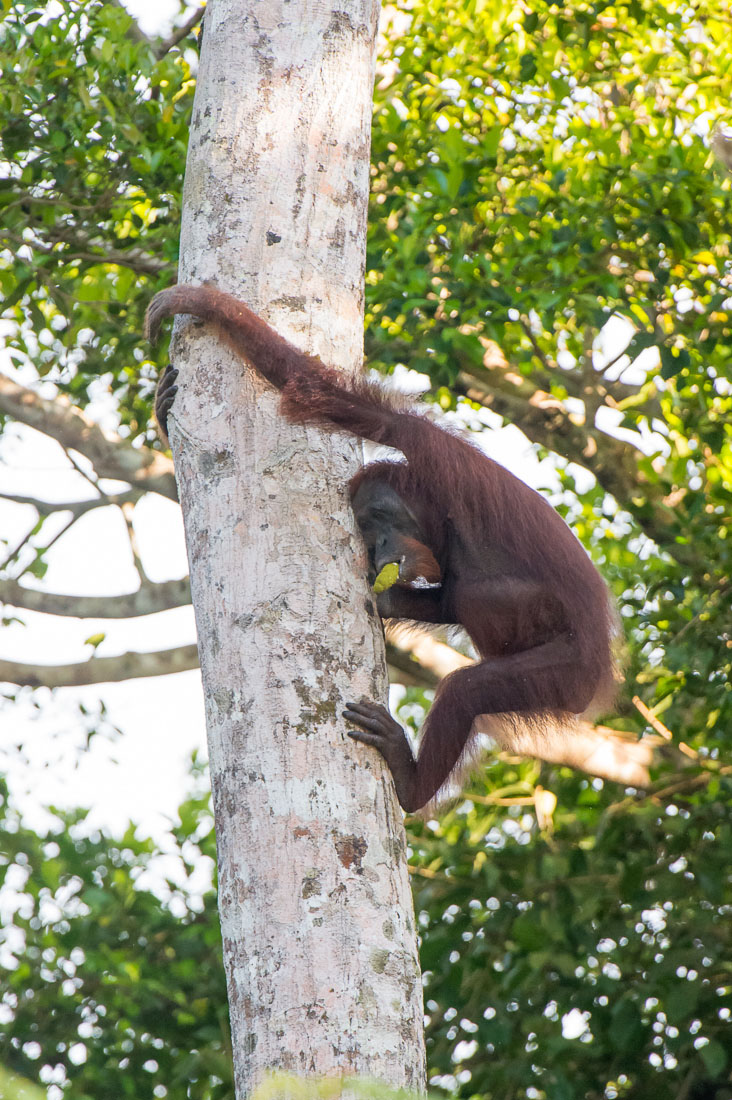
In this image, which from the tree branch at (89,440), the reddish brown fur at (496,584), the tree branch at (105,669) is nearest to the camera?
the reddish brown fur at (496,584)

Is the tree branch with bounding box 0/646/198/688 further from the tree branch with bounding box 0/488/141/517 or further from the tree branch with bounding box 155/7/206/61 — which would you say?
the tree branch with bounding box 155/7/206/61

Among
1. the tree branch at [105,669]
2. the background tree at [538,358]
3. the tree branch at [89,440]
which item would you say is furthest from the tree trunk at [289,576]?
the tree branch at [105,669]

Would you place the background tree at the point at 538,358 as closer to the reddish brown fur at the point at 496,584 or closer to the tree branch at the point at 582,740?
the tree branch at the point at 582,740

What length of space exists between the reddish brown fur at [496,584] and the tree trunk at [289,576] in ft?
1.48

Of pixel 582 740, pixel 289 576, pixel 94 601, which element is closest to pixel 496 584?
pixel 289 576

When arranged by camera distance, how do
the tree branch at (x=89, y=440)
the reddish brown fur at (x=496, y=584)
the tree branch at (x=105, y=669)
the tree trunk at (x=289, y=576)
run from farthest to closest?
the tree branch at (x=89, y=440), the tree branch at (x=105, y=669), the reddish brown fur at (x=496, y=584), the tree trunk at (x=289, y=576)

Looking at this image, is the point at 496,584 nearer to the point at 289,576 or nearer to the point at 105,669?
the point at 289,576

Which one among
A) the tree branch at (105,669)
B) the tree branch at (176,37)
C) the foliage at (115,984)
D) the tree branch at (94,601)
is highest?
the tree branch at (176,37)

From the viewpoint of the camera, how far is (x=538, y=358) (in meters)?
→ 5.41

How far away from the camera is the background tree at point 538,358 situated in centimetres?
448

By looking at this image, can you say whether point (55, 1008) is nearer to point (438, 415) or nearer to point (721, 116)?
point (438, 415)

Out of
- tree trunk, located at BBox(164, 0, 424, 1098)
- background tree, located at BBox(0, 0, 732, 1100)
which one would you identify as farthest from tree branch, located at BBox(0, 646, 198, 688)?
tree trunk, located at BBox(164, 0, 424, 1098)

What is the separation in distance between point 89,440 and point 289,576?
3957 millimetres

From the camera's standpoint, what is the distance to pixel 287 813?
188cm
